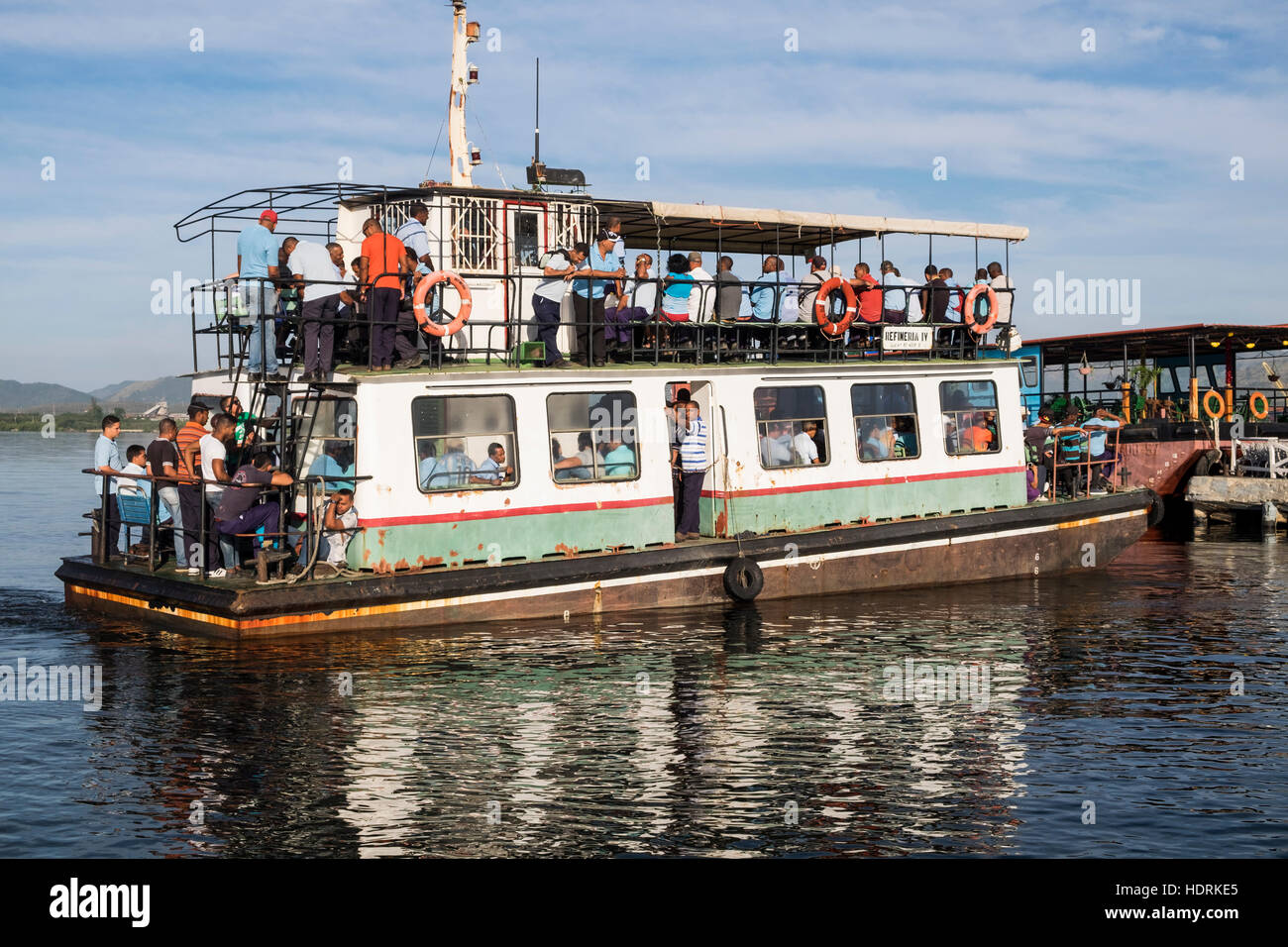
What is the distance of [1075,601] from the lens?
17.3m

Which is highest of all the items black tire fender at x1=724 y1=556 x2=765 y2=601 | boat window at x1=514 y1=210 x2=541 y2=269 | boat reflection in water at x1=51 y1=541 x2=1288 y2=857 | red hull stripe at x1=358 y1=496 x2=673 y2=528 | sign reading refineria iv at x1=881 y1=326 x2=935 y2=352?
boat window at x1=514 y1=210 x2=541 y2=269

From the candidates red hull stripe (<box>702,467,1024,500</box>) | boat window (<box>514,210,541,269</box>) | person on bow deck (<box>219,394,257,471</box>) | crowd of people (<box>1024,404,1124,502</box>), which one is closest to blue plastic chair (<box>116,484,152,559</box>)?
person on bow deck (<box>219,394,257,471</box>)

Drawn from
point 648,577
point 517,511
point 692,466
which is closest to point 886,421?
point 692,466

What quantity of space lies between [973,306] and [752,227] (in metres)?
3.40

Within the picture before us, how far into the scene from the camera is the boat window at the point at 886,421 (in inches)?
682

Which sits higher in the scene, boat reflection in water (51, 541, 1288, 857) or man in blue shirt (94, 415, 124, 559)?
man in blue shirt (94, 415, 124, 559)

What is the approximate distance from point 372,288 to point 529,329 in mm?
2675

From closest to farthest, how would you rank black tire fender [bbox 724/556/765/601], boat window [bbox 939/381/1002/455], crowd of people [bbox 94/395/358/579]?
crowd of people [bbox 94/395/358/579] → black tire fender [bbox 724/556/765/601] → boat window [bbox 939/381/1002/455]

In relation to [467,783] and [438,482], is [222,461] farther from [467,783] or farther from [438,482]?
[467,783]

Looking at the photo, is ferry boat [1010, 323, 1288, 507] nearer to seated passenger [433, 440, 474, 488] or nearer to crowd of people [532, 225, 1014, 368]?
crowd of people [532, 225, 1014, 368]

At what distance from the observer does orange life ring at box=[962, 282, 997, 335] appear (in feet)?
60.5

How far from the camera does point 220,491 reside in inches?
551

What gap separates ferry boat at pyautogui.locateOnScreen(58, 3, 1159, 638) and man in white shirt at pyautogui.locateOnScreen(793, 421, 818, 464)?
39 millimetres
